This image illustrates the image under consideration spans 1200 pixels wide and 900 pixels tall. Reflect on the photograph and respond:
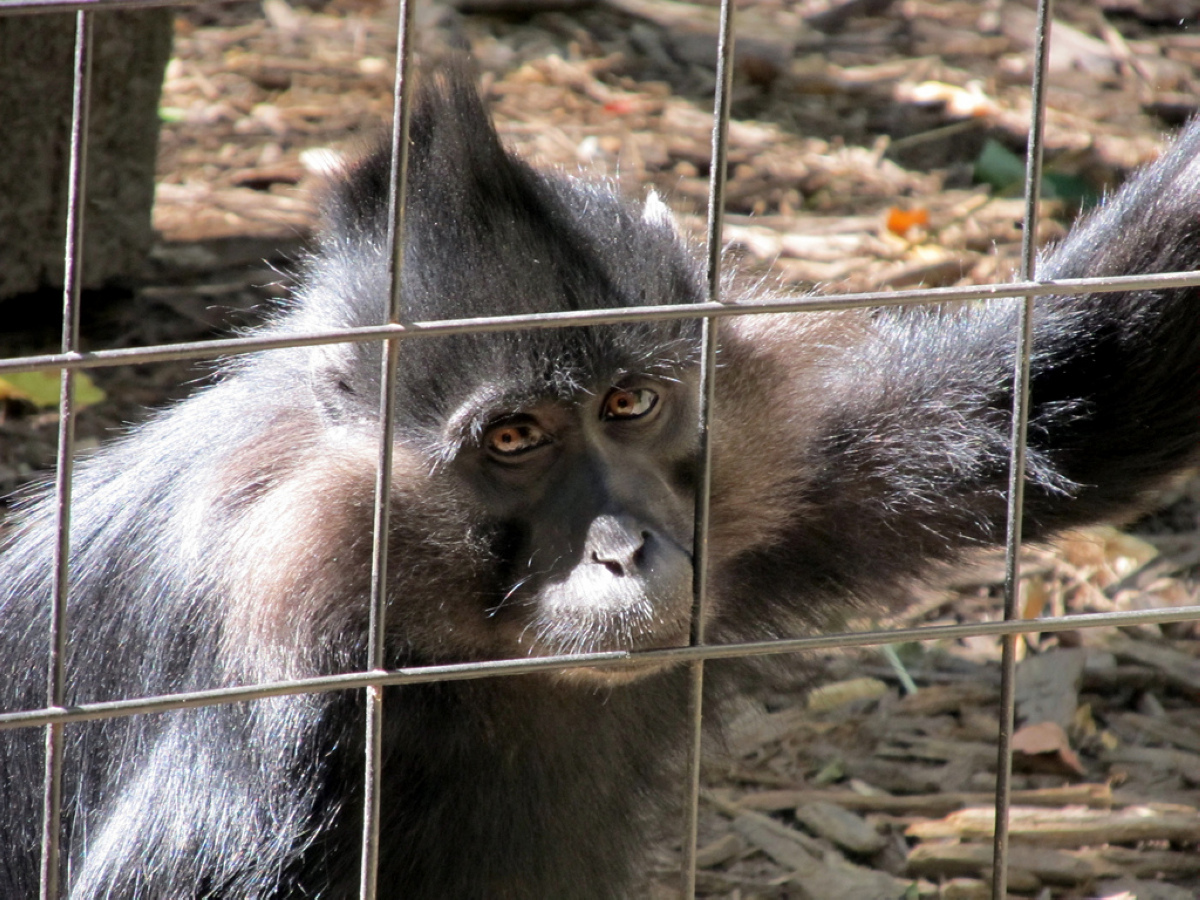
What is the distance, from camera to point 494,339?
3.21 metres

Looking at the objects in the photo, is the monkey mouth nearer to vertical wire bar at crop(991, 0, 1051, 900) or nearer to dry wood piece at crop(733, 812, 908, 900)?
vertical wire bar at crop(991, 0, 1051, 900)

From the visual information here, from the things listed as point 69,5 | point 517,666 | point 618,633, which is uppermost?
point 69,5

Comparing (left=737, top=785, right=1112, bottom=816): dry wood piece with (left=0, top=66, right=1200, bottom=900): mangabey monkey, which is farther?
(left=737, top=785, right=1112, bottom=816): dry wood piece

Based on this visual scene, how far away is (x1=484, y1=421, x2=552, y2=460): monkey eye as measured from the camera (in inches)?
126

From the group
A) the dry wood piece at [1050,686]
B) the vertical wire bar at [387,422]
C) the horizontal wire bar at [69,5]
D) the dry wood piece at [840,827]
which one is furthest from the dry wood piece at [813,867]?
the horizontal wire bar at [69,5]

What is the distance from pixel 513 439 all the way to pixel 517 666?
3.38ft

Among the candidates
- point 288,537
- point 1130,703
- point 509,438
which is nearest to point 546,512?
point 509,438

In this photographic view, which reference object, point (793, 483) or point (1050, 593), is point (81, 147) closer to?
point (793, 483)

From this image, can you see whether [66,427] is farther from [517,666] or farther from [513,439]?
[513,439]

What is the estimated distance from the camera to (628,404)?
3.26m

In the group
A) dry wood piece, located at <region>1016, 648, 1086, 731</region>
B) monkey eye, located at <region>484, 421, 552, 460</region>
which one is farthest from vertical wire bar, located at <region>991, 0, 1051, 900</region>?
dry wood piece, located at <region>1016, 648, 1086, 731</region>

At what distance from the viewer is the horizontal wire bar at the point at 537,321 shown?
209 cm

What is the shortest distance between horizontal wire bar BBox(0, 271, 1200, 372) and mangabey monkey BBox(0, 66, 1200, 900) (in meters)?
0.78

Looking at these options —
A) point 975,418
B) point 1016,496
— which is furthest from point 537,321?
point 975,418
